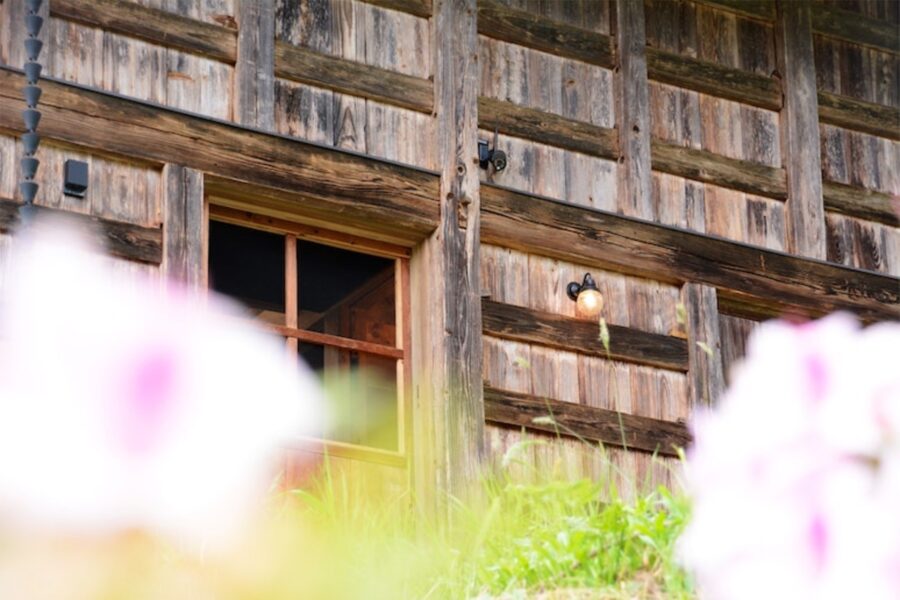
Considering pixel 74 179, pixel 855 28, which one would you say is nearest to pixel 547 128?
pixel 855 28

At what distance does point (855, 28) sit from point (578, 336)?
3189 mm

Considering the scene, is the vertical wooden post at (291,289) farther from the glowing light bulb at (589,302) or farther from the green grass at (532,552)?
the green grass at (532,552)

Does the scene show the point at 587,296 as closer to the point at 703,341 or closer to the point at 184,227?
the point at 703,341

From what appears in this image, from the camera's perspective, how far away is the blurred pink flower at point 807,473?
1689 mm

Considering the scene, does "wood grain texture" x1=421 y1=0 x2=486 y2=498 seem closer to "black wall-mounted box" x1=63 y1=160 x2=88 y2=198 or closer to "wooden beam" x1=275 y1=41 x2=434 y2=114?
"wooden beam" x1=275 y1=41 x2=434 y2=114

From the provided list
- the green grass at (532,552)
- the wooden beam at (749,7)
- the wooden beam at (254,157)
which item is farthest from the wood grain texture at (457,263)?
the green grass at (532,552)

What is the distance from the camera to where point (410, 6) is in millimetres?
8148

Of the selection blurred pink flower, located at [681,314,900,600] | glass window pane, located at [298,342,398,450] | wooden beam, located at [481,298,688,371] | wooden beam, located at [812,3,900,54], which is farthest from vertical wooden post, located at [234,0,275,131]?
blurred pink flower, located at [681,314,900,600]

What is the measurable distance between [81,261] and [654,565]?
3471mm

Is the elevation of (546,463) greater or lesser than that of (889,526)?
greater

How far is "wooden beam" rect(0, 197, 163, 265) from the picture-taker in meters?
6.61

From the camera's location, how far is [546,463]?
772 centimetres

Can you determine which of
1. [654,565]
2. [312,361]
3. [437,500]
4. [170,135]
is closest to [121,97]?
[170,135]

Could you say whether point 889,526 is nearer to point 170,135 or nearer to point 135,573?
point 135,573
